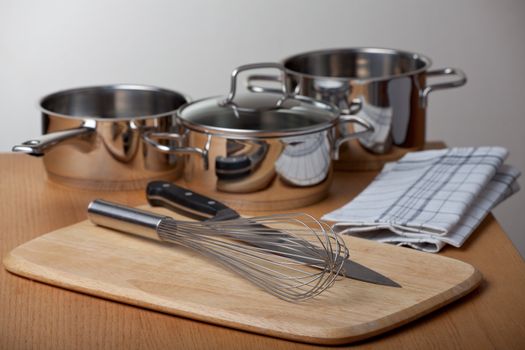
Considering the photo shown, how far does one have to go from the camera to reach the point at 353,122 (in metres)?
1.07

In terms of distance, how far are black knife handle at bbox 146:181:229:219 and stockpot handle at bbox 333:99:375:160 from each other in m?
0.18

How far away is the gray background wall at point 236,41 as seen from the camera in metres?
1.89

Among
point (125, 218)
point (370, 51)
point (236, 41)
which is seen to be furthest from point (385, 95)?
point (236, 41)

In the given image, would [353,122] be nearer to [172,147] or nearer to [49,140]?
[172,147]

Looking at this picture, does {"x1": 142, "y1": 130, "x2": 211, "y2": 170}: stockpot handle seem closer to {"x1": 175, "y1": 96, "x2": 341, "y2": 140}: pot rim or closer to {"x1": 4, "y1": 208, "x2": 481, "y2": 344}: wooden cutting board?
{"x1": 175, "y1": 96, "x2": 341, "y2": 140}: pot rim

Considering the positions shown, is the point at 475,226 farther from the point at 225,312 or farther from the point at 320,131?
the point at 225,312

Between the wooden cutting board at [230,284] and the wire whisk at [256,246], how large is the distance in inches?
0.5

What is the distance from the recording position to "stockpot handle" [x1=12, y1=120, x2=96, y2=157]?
89 centimetres

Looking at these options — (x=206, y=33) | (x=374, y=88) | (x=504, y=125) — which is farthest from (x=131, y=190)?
(x=504, y=125)

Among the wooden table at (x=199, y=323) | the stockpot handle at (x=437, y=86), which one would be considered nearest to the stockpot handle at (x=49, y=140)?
the wooden table at (x=199, y=323)

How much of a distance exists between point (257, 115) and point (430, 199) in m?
0.21

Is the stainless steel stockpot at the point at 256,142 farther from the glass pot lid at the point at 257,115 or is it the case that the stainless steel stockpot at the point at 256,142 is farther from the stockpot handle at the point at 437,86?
the stockpot handle at the point at 437,86

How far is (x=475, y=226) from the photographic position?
2.93 feet

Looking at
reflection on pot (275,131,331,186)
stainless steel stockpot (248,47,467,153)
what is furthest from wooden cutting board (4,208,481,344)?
stainless steel stockpot (248,47,467,153)
